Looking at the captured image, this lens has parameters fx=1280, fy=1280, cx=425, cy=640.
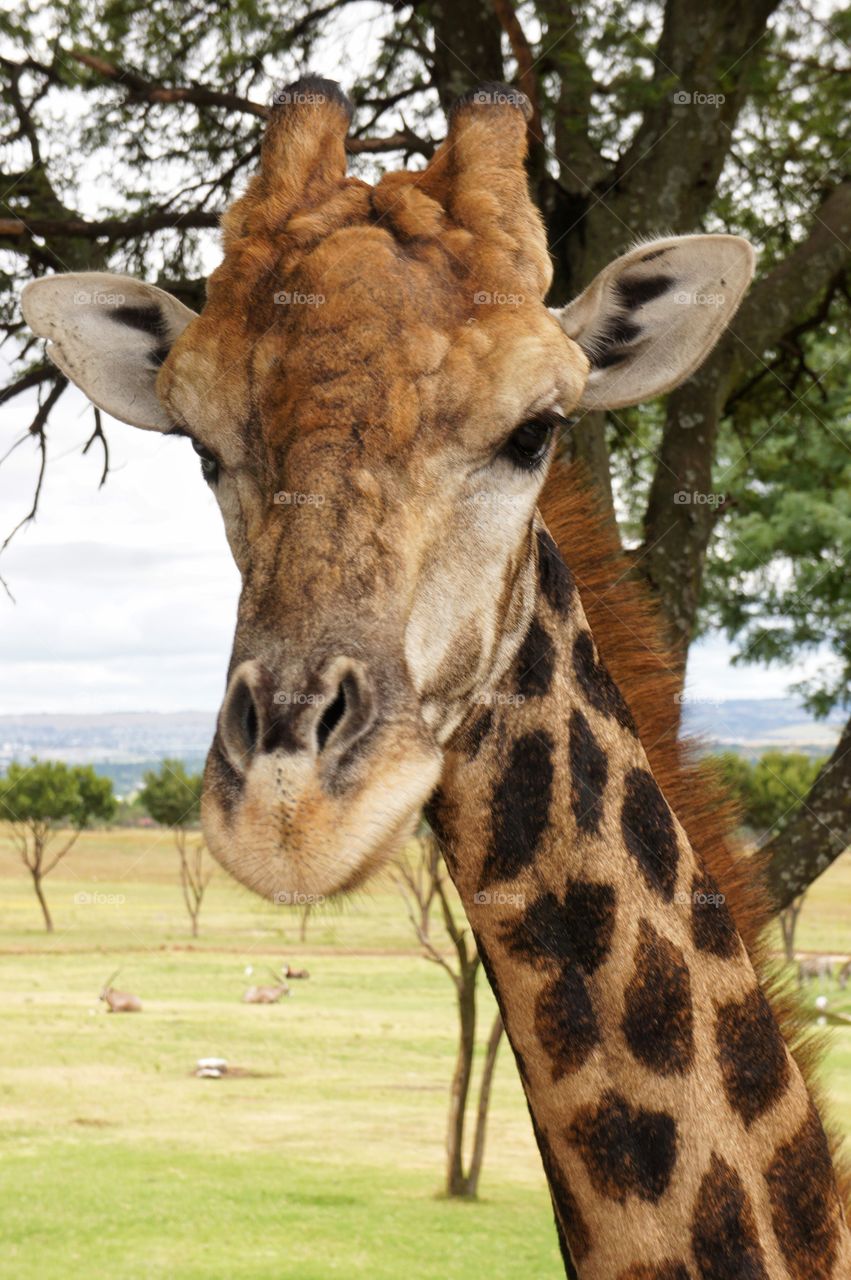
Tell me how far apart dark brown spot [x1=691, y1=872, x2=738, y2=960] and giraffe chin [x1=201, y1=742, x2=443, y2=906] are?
1153mm

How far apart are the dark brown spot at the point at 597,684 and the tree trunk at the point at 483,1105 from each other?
1148cm

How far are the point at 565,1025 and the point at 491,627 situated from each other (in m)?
0.96

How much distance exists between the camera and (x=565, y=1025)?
301cm

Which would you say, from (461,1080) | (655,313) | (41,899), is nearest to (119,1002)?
(41,899)

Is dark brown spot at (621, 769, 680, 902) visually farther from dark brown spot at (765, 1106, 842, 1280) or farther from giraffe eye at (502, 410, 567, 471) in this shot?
giraffe eye at (502, 410, 567, 471)

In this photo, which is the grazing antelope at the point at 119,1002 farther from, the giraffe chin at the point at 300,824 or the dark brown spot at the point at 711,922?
the giraffe chin at the point at 300,824

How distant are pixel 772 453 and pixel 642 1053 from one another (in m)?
15.8

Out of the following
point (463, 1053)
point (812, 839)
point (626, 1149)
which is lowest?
point (463, 1053)

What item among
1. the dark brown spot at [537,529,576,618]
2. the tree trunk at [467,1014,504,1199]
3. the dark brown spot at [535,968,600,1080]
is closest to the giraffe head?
the dark brown spot at [537,529,576,618]

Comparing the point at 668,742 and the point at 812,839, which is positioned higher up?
the point at 668,742

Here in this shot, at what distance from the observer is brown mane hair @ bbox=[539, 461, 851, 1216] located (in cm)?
361

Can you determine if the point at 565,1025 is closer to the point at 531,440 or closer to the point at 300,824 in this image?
the point at 300,824

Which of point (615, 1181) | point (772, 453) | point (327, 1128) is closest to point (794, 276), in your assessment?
point (615, 1181)

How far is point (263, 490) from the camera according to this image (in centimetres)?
286
